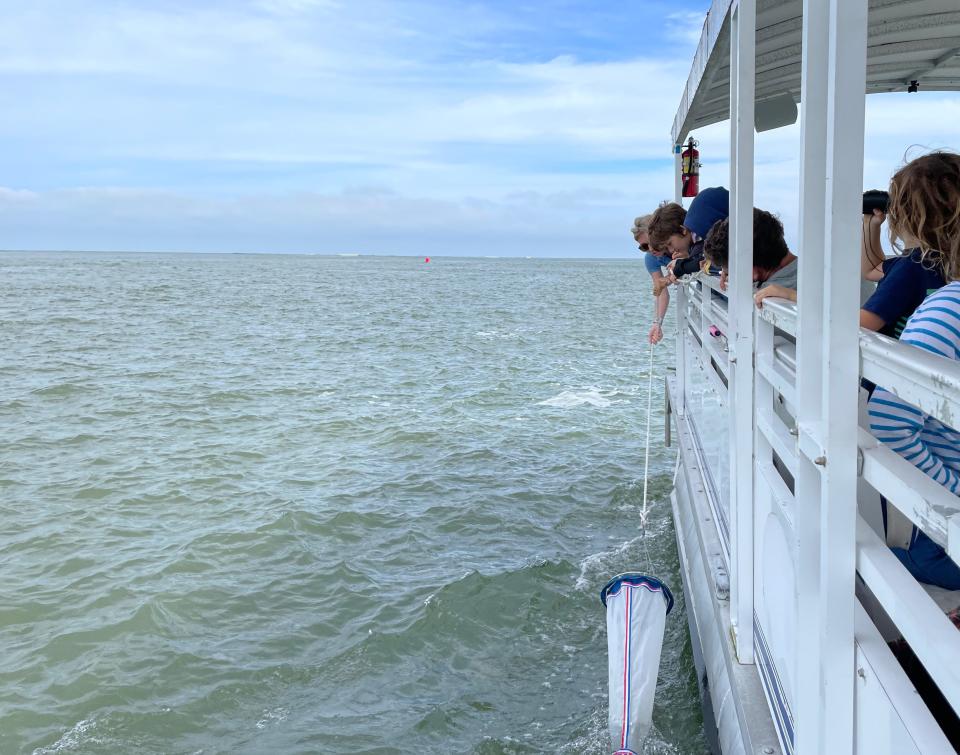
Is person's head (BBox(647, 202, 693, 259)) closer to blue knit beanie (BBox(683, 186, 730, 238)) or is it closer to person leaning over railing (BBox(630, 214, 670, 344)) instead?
person leaning over railing (BBox(630, 214, 670, 344))

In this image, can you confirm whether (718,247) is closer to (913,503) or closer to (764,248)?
(764,248)

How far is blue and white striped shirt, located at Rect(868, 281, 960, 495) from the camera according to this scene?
6.55ft

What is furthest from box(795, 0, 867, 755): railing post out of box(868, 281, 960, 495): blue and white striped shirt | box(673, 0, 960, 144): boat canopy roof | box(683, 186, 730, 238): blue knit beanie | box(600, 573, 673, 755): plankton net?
box(683, 186, 730, 238): blue knit beanie

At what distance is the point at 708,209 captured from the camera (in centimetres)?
487

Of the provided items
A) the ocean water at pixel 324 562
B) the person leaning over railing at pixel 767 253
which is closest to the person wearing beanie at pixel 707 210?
the person leaning over railing at pixel 767 253

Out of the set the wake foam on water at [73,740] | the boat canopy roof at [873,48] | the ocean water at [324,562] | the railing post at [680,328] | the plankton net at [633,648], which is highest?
the boat canopy roof at [873,48]

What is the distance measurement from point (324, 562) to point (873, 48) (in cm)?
607

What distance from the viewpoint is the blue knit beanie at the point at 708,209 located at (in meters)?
4.87

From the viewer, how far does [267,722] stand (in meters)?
5.48

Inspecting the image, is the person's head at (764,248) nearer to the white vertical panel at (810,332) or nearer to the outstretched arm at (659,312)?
the white vertical panel at (810,332)

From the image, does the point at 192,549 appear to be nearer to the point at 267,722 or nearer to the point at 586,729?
the point at 267,722

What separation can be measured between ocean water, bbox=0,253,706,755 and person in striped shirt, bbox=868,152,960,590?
3.04 metres

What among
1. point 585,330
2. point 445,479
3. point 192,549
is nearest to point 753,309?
point 192,549

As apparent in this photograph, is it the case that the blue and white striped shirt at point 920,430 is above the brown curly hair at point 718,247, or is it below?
below
